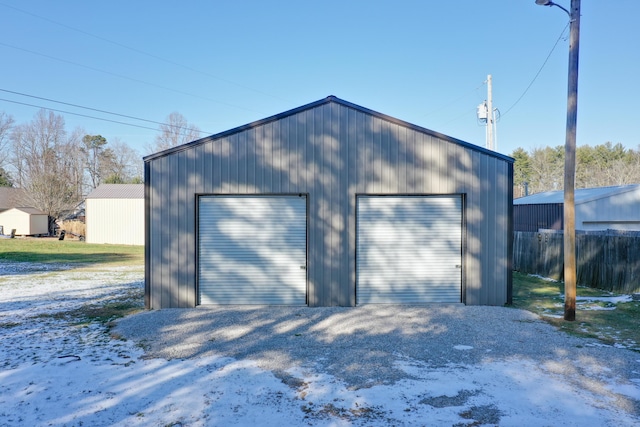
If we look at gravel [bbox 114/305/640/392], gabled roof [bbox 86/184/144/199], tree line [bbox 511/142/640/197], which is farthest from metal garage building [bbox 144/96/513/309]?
tree line [bbox 511/142/640/197]

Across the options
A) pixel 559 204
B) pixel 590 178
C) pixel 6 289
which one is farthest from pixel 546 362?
pixel 590 178

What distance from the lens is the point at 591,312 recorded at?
867 centimetres

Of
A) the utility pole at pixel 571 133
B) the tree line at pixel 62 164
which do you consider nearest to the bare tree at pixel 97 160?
the tree line at pixel 62 164

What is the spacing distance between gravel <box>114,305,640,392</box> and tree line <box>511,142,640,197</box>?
136 feet

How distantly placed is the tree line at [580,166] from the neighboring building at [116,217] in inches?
1430

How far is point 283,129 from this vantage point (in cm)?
915

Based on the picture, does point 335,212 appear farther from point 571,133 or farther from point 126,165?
point 126,165

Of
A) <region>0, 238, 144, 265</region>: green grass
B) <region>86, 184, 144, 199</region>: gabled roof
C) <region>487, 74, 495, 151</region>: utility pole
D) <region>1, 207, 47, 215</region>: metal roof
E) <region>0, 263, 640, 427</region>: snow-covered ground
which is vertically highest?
<region>487, 74, 495, 151</region>: utility pole

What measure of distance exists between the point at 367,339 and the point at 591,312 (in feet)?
17.0

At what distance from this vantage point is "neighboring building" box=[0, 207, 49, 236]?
118 feet

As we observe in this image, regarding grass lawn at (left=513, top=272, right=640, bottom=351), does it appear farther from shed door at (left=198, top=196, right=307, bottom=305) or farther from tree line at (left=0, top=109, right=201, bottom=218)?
tree line at (left=0, top=109, right=201, bottom=218)

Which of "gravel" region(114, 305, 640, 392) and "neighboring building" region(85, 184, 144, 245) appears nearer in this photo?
"gravel" region(114, 305, 640, 392)

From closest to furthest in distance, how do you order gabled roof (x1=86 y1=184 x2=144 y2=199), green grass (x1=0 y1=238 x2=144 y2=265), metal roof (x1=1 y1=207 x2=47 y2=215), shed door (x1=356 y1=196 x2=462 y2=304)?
shed door (x1=356 y1=196 x2=462 y2=304) → green grass (x1=0 y1=238 x2=144 y2=265) → gabled roof (x1=86 y1=184 x2=144 y2=199) → metal roof (x1=1 y1=207 x2=47 y2=215)

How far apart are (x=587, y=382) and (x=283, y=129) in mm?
6829
